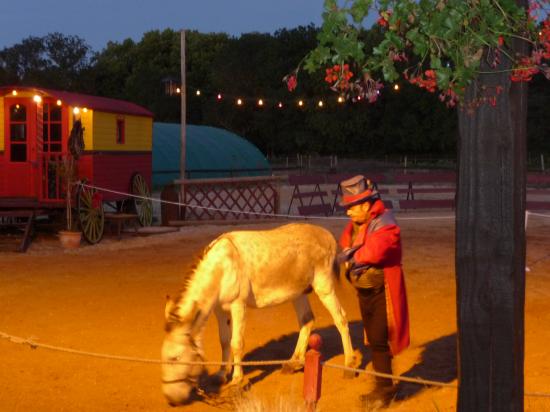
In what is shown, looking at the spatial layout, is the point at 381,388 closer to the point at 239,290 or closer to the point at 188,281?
the point at 239,290

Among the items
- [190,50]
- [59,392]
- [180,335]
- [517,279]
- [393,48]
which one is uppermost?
[190,50]

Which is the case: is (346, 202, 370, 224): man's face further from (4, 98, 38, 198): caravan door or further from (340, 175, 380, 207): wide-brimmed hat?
(4, 98, 38, 198): caravan door

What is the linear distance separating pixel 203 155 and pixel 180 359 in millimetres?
25890

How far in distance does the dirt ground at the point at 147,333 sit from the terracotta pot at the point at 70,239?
74cm

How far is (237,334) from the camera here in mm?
6680

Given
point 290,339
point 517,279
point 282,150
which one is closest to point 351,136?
point 282,150

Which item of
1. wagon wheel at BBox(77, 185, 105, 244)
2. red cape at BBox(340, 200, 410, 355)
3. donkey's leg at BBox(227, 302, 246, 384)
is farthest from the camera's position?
wagon wheel at BBox(77, 185, 105, 244)

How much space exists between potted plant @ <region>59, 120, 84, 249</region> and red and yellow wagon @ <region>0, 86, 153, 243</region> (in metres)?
0.14

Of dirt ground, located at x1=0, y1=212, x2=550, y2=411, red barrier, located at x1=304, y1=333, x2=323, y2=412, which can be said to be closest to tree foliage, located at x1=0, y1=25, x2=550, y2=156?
dirt ground, located at x1=0, y1=212, x2=550, y2=411

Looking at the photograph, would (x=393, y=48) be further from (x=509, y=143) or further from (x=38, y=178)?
(x=38, y=178)

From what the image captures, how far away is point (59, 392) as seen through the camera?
6.66 meters

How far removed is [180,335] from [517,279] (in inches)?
108

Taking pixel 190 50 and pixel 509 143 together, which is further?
pixel 190 50

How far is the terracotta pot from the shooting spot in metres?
15.8
